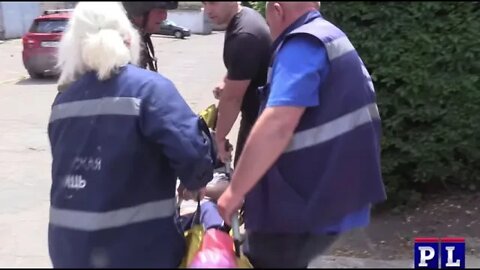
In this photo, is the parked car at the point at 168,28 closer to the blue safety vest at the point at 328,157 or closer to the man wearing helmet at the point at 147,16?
the man wearing helmet at the point at 147,16

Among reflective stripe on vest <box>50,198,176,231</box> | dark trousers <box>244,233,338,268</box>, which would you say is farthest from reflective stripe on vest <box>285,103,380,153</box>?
reflective stripe on vest <box>50,198,176,231</box>

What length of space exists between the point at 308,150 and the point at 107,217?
690 mm

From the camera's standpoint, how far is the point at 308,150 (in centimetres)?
228

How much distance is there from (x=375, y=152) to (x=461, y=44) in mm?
2527

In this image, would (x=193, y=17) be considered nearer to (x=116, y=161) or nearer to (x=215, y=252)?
(x=116, y=161)

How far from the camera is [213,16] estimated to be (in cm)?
296

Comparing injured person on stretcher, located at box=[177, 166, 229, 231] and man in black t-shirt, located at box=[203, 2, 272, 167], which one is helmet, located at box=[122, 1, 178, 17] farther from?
man in black t-shirt, located at box=[203, 2, 272, 167]

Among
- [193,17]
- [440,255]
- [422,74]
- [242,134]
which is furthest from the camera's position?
[422,74]

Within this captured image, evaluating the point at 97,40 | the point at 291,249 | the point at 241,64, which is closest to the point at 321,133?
the point at 291,249

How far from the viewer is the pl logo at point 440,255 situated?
2.94 metres

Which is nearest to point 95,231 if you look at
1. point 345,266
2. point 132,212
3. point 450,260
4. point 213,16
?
point 132,212

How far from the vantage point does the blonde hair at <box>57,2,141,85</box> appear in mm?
2113

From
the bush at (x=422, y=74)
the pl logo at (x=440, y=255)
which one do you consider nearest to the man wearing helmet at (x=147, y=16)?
the pl logo at (x=440, y=255)

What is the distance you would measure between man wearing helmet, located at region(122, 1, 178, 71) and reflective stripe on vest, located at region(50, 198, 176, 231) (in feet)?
2.13
